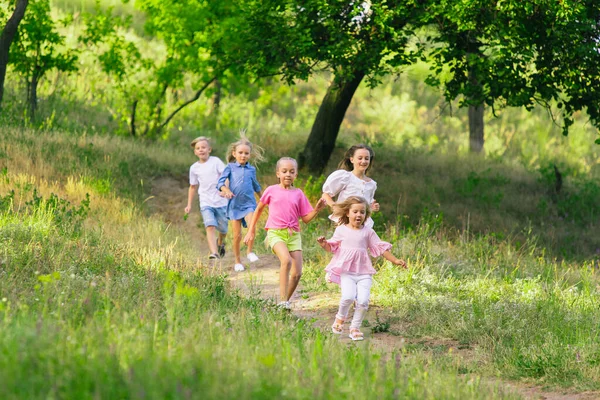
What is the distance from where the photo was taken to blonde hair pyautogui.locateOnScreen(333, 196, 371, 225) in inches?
312

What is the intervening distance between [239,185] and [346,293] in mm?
3538

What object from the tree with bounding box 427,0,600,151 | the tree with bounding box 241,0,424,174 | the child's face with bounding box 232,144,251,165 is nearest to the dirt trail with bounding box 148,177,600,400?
the child's face with bounding box 232,144,251,165

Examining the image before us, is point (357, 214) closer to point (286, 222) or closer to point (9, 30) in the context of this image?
point (286, 222)

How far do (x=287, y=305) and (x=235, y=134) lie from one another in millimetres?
13468

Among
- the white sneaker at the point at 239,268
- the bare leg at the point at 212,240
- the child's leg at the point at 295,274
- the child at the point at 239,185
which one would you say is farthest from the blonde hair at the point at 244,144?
the child's leg at the point at 295,274

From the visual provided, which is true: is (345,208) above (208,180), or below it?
below

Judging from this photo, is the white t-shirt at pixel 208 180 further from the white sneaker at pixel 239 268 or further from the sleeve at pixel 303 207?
the sleeve at pixel 303 207

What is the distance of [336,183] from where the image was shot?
30.0 ft

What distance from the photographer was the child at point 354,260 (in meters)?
7.82

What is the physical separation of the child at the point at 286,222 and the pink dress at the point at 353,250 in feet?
2.41

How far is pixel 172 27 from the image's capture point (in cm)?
1739

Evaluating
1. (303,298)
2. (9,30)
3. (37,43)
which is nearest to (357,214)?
(303,298)

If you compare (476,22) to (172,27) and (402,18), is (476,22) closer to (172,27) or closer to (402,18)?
(402,18)

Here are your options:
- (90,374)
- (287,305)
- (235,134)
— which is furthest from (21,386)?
(235,134)
